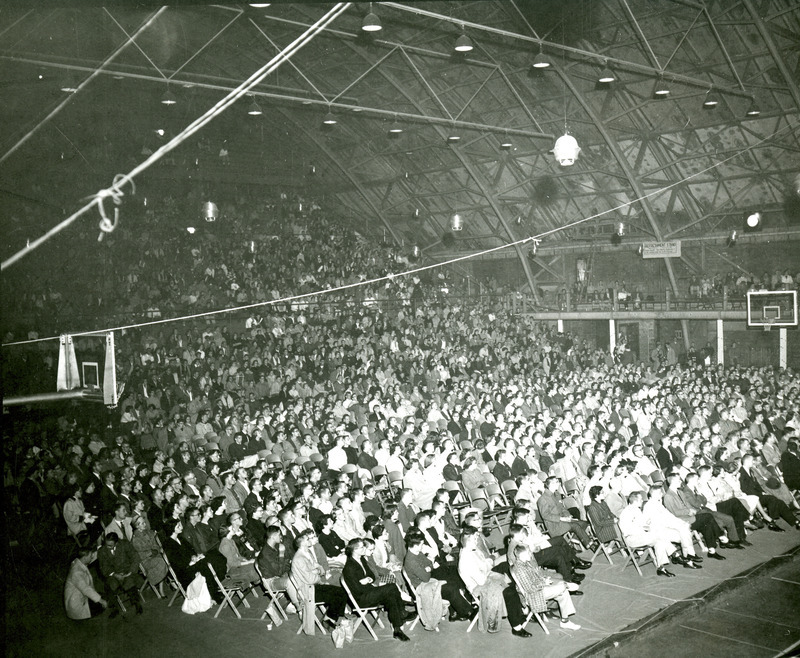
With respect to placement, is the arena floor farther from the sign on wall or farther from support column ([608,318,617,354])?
support column ([608,318,617,354])

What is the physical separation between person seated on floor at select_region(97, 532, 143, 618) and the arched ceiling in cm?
1012

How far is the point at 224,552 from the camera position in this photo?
26.1 feet

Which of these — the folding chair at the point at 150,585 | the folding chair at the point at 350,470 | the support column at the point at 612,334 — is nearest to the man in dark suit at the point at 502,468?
the folding chair at the point at 350,470

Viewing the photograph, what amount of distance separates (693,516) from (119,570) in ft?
23.5

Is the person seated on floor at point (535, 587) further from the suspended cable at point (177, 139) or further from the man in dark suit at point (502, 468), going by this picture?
the suspended cable at point (177, 139)

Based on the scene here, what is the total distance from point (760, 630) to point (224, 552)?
226 inches

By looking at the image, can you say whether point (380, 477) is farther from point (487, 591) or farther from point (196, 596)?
point (487, 591)

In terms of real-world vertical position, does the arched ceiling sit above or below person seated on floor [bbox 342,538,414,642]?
above

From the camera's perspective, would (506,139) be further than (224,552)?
Yes

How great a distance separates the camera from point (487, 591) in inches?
281

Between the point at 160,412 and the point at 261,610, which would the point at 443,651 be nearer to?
the point at 261,610

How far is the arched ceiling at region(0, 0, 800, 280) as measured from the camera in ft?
57.3

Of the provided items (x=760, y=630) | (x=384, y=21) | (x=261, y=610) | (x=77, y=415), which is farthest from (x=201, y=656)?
(x=384, y=21)

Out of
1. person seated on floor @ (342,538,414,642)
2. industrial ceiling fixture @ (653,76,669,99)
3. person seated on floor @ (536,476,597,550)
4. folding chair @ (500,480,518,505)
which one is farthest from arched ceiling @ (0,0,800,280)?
person seated on floor @ (342,538,414,642)
